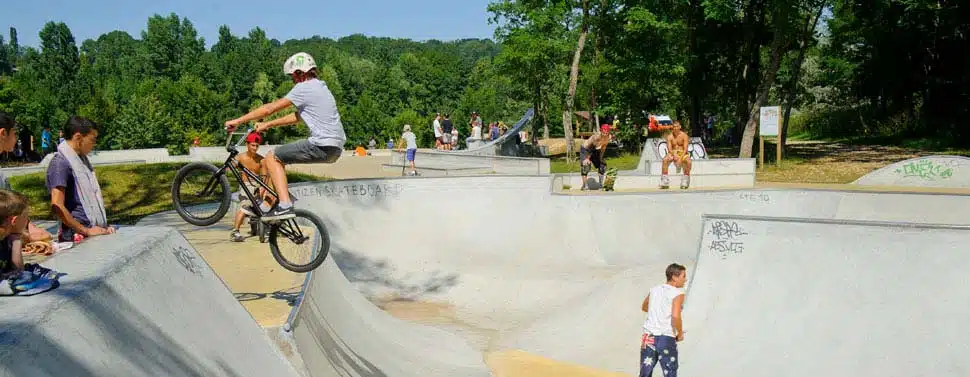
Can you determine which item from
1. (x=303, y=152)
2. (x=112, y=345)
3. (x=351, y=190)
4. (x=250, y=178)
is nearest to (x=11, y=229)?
(x=112, y=345)

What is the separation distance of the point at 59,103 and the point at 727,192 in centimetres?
7200

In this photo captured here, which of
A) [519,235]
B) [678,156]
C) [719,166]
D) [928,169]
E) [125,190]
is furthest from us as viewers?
[719,166]

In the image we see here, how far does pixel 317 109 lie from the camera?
271 inches

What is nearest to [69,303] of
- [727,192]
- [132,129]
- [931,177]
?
[727,192]

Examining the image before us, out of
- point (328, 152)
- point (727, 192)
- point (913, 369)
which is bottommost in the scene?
point (913, 369)

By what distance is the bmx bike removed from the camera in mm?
7363

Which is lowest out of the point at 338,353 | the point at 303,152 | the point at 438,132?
the point at 338,353

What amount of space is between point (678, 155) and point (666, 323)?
33.3 feet

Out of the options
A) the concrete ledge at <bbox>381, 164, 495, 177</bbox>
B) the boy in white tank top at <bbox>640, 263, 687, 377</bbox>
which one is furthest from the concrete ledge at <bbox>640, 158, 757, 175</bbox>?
the boy in white tank top at <bbox>640, 263, 687, 377</bbox>

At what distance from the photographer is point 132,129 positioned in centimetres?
5438

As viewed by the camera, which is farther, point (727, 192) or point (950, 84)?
point (950, 84)

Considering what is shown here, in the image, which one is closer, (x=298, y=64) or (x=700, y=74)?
(x=298, y=64)

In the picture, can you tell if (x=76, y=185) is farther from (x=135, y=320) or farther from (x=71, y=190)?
(x=135, y=320)

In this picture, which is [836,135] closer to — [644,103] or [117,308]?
[644,103]
